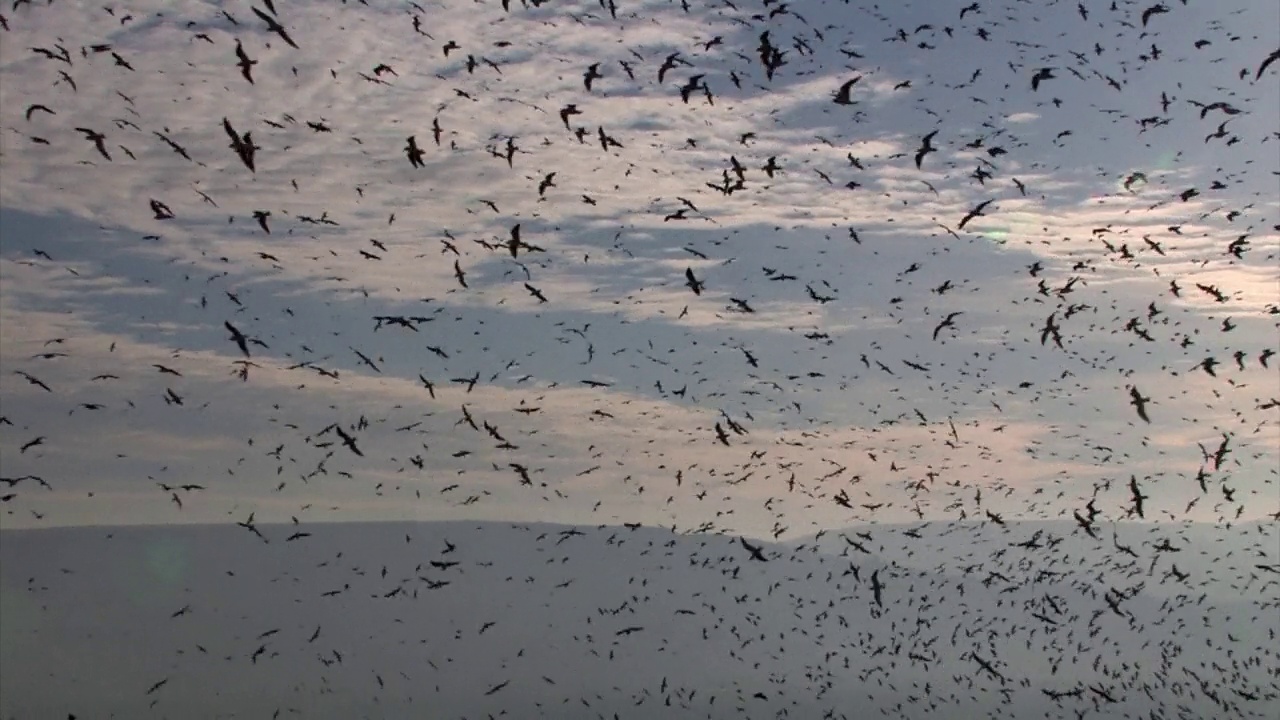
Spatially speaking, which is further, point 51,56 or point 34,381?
point 34,381

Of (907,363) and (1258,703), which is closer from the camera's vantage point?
(907,363)

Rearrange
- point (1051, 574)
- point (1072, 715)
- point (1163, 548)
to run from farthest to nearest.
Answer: point (1072, 715)
point (1051, 574)
point (1163, 548)

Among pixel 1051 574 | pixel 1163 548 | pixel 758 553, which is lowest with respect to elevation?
pixel 1051 574

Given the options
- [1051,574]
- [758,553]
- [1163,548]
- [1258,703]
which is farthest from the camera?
[1258,703]

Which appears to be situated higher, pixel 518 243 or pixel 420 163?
pixel 420 163

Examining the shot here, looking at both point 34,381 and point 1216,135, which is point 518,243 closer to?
point 34,381

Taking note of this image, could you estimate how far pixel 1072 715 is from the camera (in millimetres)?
184875

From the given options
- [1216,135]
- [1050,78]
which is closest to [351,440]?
[1050,78]

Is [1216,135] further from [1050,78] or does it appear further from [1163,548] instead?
[1163,548]

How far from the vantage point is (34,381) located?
23.9m

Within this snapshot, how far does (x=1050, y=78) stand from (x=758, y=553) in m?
11.9

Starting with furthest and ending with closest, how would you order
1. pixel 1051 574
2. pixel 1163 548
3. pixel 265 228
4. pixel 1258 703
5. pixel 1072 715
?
pixel 1072 715 < pixel 1258 703 < pixel 1051 574 < pixel 1163 548 < pixel 265 228

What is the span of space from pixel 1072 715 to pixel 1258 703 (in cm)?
3438

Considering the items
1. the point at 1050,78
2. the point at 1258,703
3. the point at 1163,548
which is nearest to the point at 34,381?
the point at 1050,78
